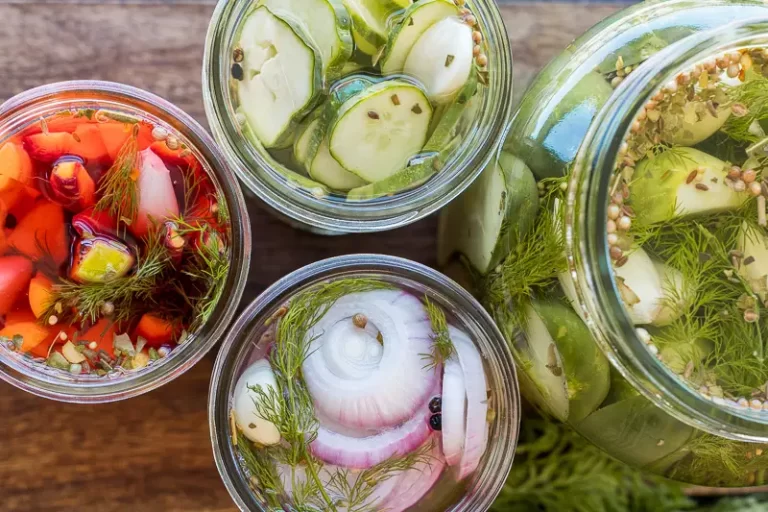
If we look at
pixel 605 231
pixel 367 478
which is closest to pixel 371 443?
pixel 367 478

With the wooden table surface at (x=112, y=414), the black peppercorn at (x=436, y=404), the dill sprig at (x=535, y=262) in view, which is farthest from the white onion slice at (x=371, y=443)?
the wooden table surface at (x=112, y=414)

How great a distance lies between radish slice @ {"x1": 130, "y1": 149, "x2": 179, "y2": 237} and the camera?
736mm

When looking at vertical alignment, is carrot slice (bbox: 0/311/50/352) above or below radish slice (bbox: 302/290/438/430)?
above

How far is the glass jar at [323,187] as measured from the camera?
69cm

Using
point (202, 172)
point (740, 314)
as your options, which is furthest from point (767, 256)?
point (202, 172)

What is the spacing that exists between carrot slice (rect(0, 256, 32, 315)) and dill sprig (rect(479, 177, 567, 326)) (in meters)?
0.50

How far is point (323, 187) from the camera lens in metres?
0.71

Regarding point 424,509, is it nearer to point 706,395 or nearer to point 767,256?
point 706,395

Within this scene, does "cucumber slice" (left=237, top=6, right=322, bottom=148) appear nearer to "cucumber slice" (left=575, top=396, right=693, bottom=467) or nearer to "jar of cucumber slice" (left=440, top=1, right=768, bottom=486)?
"jar of cucumber slice" (left=440, top=1, right=768, bottom=486)

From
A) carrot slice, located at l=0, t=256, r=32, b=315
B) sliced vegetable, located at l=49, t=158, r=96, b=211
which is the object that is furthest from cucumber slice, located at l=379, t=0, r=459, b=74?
carrot slice, located at l=0, t=256, r=32, b=315

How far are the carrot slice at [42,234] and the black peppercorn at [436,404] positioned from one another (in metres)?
0.42

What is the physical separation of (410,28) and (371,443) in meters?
0.43

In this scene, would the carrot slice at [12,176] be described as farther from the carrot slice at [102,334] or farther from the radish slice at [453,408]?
the radish slice at [453,408]

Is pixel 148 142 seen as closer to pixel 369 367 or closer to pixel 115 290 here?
pixel 115 290
